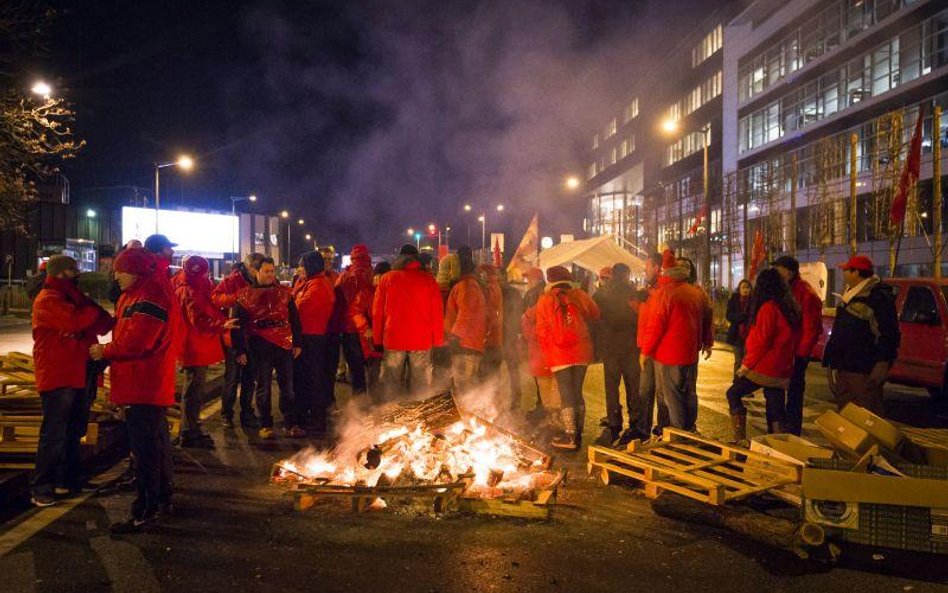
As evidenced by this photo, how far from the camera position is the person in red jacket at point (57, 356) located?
548 cm

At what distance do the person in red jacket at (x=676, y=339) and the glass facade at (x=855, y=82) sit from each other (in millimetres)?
28461

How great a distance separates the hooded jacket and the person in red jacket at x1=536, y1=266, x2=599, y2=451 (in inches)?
28.0

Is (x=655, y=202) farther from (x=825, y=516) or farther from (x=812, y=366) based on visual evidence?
(x=825, y=516)

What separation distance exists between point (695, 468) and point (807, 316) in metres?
3.07

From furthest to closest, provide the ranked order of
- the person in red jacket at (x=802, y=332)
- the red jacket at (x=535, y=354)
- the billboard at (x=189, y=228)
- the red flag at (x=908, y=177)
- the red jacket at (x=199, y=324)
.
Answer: the billboard at (x=189, y=228) → the red flag at (x=908, y=177) → the red jacket at (x=535, y=354) → the person in red jacket at (x=802, y=332) → the red jacket at (x=199, y=324)

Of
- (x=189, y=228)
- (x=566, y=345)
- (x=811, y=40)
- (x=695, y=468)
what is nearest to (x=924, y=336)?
(x=566, y=345)

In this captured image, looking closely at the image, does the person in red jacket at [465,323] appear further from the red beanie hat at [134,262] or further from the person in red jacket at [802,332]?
the red beanie hat at [134,262]

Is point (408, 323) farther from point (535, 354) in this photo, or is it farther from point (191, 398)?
point (191, 398)

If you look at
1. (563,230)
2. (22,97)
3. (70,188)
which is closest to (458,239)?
(563,230)

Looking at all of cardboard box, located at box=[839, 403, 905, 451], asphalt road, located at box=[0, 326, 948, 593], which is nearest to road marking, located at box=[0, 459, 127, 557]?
asphalt road, located at box=[0, 326, 948, 593]

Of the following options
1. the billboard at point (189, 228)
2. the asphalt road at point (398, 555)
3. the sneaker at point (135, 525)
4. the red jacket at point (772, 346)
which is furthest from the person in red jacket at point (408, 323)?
the billboard at point (189, 228)

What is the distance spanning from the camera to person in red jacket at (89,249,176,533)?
486 cm

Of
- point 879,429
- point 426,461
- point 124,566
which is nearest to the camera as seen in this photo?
point 124,566

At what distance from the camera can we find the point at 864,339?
272 inches
